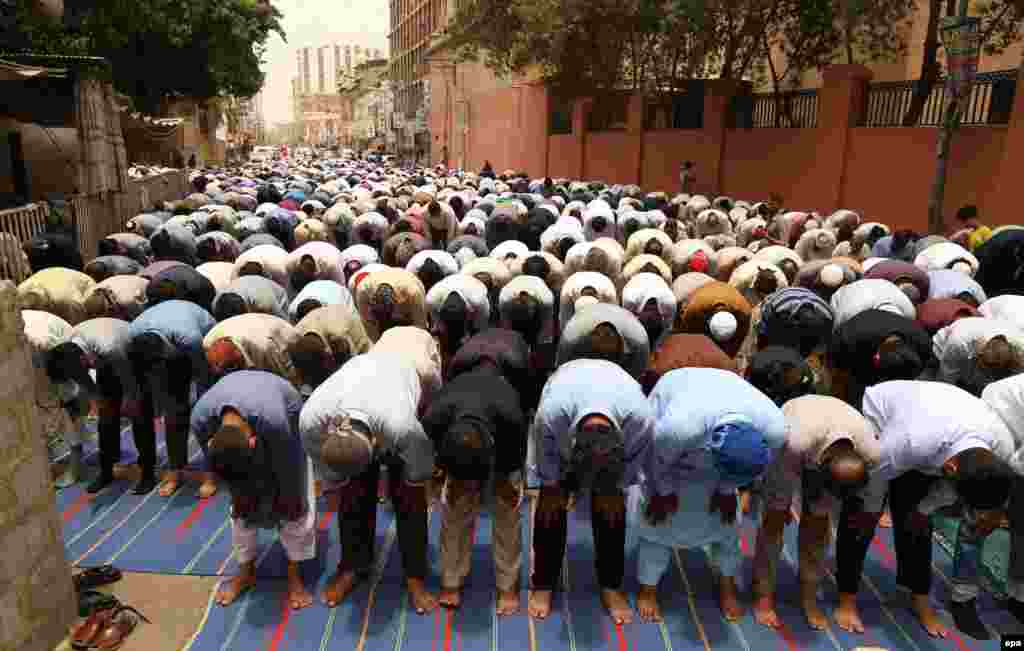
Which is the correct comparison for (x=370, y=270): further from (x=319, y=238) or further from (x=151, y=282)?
(x=319, y=238)

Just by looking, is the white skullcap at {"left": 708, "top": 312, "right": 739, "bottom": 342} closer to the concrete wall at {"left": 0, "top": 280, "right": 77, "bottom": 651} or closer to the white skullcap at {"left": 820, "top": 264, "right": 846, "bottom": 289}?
the white skullcap at {"left": 820, "top": 264, "right": 846, "bottom": 289}

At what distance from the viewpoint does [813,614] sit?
12.8 feet

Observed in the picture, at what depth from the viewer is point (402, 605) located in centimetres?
402

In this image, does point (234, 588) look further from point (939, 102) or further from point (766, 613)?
point (939, 102)

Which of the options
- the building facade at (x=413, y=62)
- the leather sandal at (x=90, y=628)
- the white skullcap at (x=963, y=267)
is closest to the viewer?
the leather sandal at (x=90, y=628)

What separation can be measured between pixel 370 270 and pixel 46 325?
2.49 meters

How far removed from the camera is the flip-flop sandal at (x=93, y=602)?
12.6 feet

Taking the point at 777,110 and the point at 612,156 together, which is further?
the point at 612,156

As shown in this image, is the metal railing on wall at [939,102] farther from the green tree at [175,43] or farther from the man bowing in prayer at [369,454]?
the green tree at [175,43]

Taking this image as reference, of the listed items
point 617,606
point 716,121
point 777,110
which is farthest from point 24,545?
point 716,121

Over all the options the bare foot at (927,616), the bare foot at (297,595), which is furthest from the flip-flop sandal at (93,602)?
the bare foot at (927,616)

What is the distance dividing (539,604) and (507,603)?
0.18 metres

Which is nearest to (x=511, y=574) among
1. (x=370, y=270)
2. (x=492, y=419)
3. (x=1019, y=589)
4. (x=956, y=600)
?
(x=492, y=419)

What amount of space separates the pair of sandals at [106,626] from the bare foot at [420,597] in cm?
140
